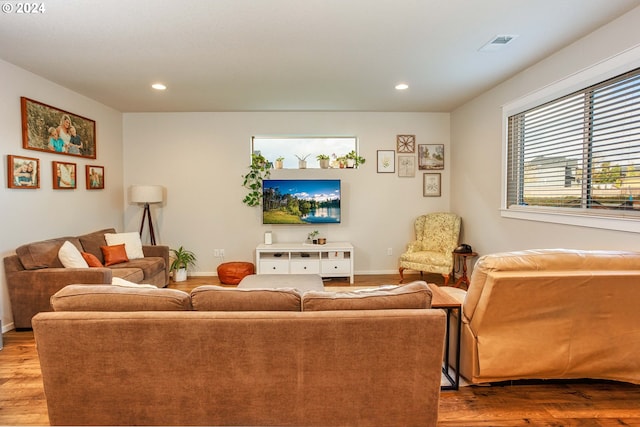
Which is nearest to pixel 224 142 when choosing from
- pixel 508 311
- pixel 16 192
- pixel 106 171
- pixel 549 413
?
pixel 106 171

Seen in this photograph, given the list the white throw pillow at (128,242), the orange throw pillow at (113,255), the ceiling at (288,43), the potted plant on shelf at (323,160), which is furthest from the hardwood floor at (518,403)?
the potted plant on shelf at (323,160)

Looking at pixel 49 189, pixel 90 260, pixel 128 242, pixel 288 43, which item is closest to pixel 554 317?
pixel 288 43

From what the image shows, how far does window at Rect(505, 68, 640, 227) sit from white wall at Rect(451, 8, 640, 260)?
0.19 metres

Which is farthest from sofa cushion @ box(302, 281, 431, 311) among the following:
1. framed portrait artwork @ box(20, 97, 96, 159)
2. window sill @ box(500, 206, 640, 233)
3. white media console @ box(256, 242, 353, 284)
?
framed portrait artwork @ box(20, 97, 96, 159)

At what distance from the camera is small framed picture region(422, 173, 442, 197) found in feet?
18.4

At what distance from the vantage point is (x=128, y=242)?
461 cm

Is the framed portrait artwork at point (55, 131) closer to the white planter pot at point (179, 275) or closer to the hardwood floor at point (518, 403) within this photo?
the white planter pot at point (179, 275)

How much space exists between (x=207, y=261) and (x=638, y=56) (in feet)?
17.8

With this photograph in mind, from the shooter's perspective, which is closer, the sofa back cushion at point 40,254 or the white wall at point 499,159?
the white wall at point 499,159

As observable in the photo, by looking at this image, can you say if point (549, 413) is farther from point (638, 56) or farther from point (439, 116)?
point (439, 116)

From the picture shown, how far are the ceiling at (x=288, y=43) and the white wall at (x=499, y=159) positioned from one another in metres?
0.13

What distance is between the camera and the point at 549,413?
2.04m

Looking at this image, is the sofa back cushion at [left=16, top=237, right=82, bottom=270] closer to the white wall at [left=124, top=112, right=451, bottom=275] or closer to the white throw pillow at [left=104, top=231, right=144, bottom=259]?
the white throw pillow at [left=104, top=231, right=144, bottom=259]

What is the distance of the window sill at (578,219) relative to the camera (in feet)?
8.31
